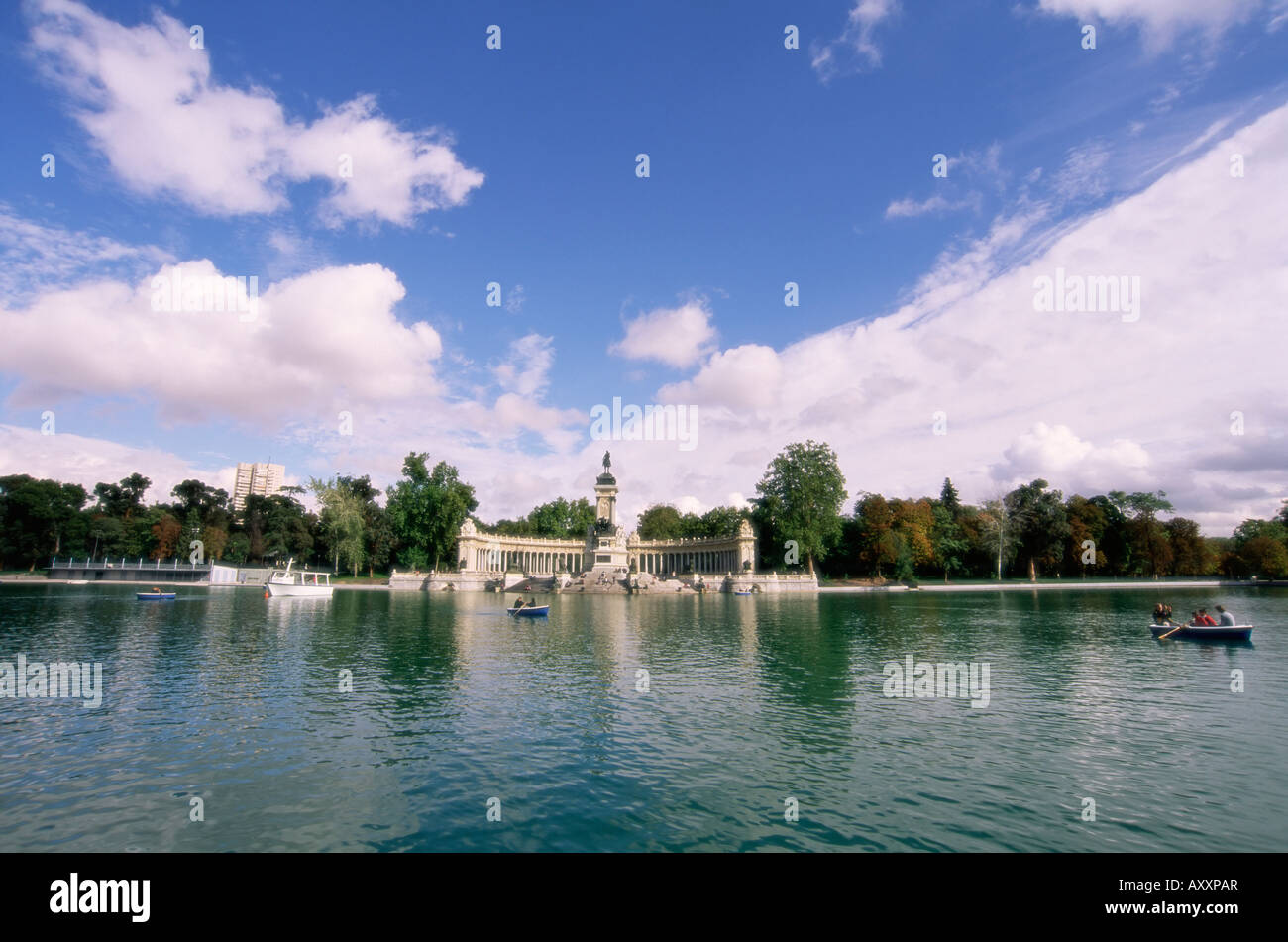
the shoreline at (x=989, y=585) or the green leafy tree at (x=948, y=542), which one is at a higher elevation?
the green leafy tree at (x=948, y=542)

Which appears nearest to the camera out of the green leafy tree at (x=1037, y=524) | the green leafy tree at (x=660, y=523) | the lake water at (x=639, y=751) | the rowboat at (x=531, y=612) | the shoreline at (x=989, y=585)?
the lake water at (x=639, y=751)

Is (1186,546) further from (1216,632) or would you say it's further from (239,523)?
(239,523)

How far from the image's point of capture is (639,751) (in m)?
13.2

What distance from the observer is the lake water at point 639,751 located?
31.3 feet

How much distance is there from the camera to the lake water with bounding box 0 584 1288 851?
9539mm

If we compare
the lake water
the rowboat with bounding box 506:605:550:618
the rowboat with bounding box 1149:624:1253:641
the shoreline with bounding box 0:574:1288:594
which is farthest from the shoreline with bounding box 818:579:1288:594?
the lake water

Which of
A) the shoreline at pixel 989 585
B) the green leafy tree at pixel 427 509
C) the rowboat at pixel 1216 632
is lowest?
the shoreline at pixel 989 585

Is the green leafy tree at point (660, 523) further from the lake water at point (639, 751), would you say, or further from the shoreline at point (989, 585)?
the lake water at point (639, 751)

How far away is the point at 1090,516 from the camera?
286 ft

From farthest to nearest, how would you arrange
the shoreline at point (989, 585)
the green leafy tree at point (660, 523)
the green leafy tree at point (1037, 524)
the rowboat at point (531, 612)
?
1. the green leafy tree at point (660, 523)
2. the green leafy tree at point (1037, 524)
3. the shoreline at point (989, 585)
4. the rowboat at point (531, 612)

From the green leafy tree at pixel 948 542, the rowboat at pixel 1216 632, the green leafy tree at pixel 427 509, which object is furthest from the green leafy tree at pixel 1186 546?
the green leafy tree at pixel 427 509
